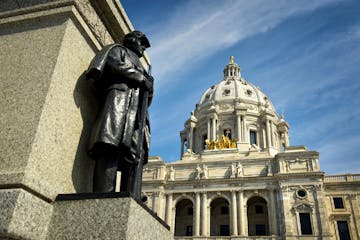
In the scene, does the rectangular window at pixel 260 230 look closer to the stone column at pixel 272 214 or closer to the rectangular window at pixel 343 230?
the stone column at pixel 272 214

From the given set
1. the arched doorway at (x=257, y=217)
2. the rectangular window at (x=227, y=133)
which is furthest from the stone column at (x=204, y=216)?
the rectangular window at (x=227, y=133)

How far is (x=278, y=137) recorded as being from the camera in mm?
57281

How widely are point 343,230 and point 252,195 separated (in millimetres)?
11161

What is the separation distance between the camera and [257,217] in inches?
1638

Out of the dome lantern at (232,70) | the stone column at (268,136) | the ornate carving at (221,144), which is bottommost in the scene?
the ornate carving at (221,144)

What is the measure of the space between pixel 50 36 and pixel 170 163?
4063 cm

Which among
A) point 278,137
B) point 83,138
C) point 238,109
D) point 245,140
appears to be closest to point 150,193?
point 245,140

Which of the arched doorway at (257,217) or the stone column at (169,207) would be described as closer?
the stone column at (169,207)

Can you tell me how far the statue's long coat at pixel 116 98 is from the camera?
10.4 ft

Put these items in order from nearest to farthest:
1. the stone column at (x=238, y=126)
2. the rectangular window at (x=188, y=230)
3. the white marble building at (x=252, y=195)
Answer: the white marble building at (x=252, y=195) → the rectangular window at (x=188, y=230) → the stone column at (x=238, y=126)

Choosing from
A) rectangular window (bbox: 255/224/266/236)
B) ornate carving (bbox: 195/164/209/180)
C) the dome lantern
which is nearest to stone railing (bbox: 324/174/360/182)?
rectangular window (bbox: 255/224/266/236)

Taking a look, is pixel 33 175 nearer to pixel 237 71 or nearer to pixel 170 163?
pixel 170 163

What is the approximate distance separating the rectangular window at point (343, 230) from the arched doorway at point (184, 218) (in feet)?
58.1

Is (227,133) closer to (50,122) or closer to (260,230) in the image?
(260,230)
